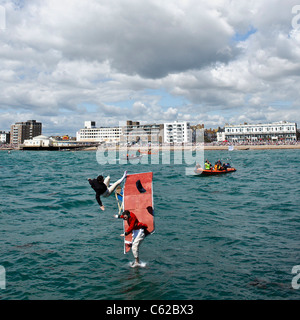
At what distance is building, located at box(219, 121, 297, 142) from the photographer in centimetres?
16788

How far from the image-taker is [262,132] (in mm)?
170750

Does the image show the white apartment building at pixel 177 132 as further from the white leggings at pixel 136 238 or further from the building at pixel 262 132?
the white leggings at pixel 136 238

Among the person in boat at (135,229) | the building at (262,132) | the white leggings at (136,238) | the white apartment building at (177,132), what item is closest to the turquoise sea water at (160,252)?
the white leggings at (136,238)

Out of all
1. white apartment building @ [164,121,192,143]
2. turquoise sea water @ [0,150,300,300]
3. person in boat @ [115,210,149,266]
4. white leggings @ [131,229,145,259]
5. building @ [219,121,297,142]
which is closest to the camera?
turquoise sea water @ [0,150,300,300]

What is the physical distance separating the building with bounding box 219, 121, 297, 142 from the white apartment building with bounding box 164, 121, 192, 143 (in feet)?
88.4

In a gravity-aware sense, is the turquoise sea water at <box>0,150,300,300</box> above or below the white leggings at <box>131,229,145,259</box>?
below

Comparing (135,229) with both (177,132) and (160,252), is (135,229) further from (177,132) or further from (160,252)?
(177,132)

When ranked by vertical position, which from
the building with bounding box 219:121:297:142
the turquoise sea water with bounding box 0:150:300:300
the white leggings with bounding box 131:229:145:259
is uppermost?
the building with bounding box 219:121:297:142

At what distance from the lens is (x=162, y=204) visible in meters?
21.5

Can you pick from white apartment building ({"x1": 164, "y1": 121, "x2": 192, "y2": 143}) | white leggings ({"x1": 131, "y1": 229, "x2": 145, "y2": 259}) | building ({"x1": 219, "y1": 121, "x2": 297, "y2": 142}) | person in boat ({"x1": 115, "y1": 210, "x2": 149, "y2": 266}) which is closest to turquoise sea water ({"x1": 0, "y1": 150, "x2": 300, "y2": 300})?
white leggings ({"x1": 131, "y1": 229, "x2": 145, "y2": 259})

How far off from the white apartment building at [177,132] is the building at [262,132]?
27.0 m

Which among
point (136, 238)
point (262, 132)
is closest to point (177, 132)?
point (262, 132)

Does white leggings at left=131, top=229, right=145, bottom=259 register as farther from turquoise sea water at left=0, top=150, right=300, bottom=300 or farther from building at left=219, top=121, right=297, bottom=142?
building at left=219, top=121, right=297, bottom=142
